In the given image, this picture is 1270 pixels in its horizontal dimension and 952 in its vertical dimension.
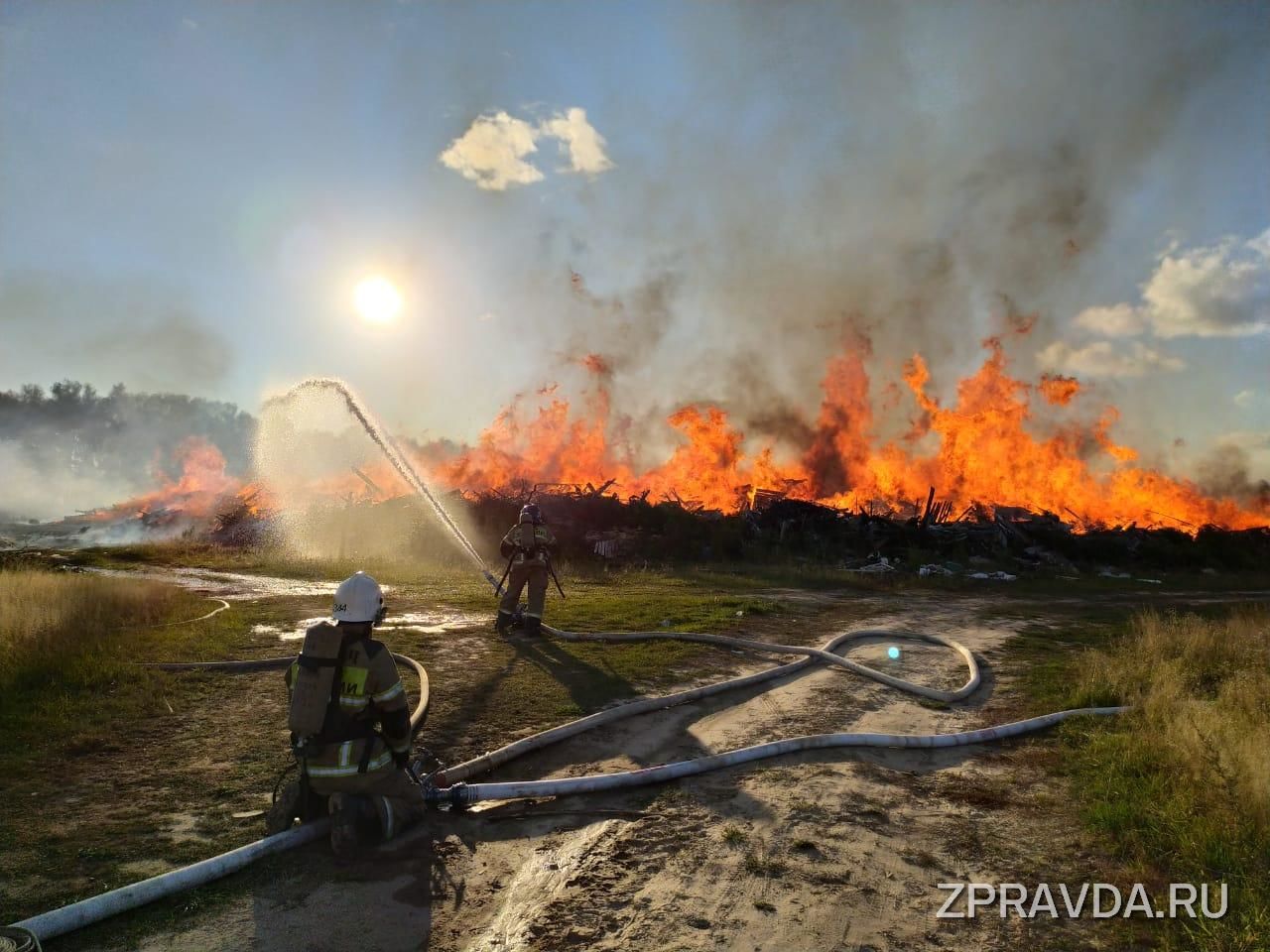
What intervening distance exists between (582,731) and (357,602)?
10.00 feet

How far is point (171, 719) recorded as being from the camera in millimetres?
7484

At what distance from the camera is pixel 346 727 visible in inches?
193

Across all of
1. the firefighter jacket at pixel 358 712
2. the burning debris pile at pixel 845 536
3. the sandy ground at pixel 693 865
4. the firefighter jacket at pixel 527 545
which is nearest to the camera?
the sandy ground at pixel 693 865

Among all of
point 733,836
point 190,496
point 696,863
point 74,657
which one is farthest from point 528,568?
point 190,496

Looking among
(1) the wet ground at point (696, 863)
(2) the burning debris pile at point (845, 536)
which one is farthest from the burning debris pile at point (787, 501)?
(1) the wet ground at point (696, 863)

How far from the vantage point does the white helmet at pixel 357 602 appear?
198 inches

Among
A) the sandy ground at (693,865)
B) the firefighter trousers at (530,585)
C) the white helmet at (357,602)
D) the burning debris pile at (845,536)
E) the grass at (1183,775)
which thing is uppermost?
the burning debris pile at (845,536)

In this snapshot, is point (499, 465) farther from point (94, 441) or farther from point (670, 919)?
point (94, 441)

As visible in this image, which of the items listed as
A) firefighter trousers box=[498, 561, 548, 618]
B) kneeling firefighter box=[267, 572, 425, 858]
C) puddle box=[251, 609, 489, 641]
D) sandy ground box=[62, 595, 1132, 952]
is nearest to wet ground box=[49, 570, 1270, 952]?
sandy ground box=[62, 595, 1132, 952]

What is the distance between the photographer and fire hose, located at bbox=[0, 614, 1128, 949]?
401 cm

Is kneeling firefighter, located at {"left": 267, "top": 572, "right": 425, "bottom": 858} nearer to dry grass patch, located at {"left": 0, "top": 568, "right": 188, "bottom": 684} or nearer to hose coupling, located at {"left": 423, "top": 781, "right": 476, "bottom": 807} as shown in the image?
hose coupling, located at {"left": 423, "top": 781, "right": 476, "bottom": 807}

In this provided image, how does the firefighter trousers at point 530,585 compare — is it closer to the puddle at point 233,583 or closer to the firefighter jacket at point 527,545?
the firefighter jacket at point 527,545

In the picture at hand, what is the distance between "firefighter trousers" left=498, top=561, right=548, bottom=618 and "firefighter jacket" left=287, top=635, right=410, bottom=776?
7.14 m

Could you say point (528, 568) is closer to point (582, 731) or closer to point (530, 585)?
point (530, 585)
